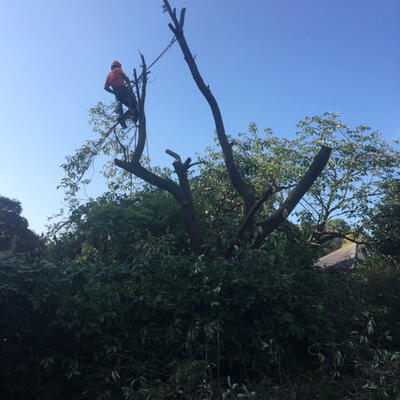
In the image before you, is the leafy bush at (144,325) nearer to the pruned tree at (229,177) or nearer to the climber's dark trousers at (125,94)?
the pruned tree at (229,177)

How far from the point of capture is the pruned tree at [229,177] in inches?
228

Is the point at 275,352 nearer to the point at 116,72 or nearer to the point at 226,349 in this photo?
the point at 226,349

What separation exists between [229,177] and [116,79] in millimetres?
3175

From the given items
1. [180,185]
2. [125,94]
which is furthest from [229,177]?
[125,94]

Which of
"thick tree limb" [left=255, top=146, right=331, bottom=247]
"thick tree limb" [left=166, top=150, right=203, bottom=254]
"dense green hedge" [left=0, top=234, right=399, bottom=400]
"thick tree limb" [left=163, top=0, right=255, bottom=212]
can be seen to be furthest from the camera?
"thick tree limb" [left=163, top=0, right=255, bottom=212]

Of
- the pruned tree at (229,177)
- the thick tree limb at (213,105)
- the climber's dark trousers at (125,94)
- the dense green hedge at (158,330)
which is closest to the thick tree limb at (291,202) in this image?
the pruned tree at (229,177)

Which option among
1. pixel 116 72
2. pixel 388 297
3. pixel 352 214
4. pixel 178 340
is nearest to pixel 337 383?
pixel 178 340

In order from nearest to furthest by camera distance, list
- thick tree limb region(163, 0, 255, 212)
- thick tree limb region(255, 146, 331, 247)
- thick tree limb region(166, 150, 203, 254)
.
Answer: thick tree limb region(255, 146, 331, 247) → thick tree limb region(166, 150, 203, 254) → thick tree limb region(163, 0, 255, 212)

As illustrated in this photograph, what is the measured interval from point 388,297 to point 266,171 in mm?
5938

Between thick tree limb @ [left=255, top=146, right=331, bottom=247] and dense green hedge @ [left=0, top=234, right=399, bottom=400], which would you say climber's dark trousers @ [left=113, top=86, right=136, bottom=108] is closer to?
thick tree limb @ [left=255, top=146, right=331, bottom=247]

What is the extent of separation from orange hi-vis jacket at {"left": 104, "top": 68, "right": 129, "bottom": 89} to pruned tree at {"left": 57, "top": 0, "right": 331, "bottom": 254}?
0.37 meters

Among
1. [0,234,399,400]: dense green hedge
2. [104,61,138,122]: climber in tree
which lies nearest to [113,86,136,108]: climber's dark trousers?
[104,61,138,122]: climber in tree

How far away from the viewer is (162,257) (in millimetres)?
5117

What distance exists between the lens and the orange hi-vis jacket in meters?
7.98
